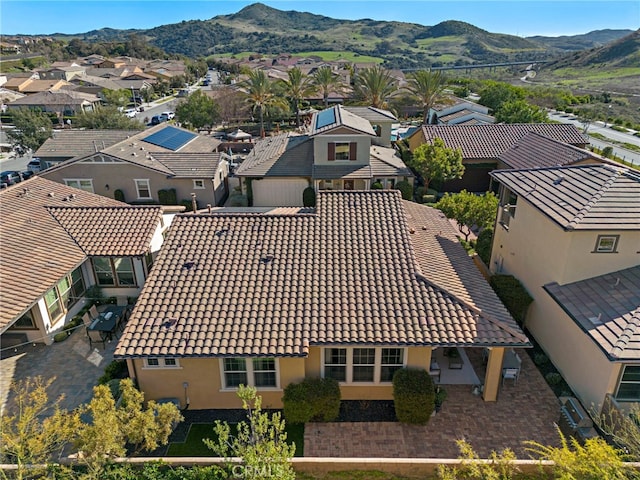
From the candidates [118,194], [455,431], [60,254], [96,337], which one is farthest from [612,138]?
[60,254]

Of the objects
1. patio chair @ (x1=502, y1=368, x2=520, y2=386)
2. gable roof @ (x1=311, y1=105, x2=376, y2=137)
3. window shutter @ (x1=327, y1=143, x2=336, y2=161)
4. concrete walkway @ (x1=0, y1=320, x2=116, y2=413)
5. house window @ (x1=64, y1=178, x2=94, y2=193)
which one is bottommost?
concrete walkway @ (x1=0, y1=320, x2=116, y2=413)

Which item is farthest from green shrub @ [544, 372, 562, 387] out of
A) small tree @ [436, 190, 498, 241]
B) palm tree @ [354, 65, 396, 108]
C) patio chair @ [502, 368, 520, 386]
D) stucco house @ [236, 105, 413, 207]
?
palm tree @ [354, 65, 396, 108]

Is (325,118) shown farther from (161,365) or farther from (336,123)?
(161,365)

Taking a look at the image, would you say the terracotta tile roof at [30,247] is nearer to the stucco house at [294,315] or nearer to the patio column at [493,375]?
the stucco house at [294,315]

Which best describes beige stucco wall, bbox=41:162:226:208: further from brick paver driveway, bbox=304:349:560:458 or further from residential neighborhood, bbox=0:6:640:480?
brick paver driveway, bbox=304:349:560:458

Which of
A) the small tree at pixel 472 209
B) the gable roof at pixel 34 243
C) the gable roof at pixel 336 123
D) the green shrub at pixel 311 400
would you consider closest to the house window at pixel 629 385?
the green shrub at pixel 311 400

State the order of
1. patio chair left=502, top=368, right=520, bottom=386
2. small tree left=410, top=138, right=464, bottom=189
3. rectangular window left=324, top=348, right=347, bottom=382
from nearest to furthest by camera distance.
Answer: rectangular window left=324, top=348, right=347, bottom=382 → patio chair left=502, top=368, right=520, bottom=386 → small tree left=410, top=138, right=464, bottom=189
